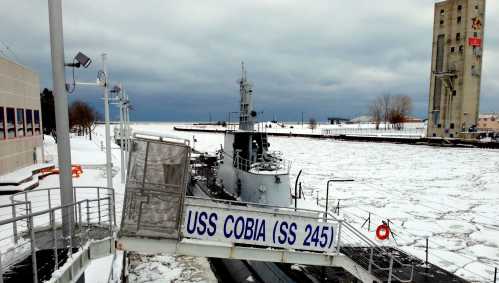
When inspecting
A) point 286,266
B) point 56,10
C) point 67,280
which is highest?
point 56,10

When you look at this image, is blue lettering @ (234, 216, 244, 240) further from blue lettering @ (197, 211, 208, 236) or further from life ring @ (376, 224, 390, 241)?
life ring @ (376, 224, 390, 241)

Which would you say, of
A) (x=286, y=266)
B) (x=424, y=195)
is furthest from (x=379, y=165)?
(x=286, y=266)

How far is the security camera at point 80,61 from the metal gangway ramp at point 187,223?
190 cm

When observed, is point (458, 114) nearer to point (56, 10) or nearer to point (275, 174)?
point (275, 174)

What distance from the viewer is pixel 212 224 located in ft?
23.3

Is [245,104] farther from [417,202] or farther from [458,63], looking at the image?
[458,63]

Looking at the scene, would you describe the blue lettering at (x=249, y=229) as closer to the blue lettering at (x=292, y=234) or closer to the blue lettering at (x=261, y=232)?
the blue lettering at (x=261, y=232)

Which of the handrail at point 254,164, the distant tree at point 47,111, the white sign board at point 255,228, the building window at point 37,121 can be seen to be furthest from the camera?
the distant tree at point 47,111

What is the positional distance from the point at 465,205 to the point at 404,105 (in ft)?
332

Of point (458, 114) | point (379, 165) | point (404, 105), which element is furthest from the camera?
point (404, 105)

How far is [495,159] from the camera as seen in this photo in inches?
1426

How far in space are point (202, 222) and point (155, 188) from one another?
138cm

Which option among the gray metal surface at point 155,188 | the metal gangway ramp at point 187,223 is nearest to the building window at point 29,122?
the metal gangway ramp at point 187,223

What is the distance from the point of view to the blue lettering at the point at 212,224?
7.06 m
